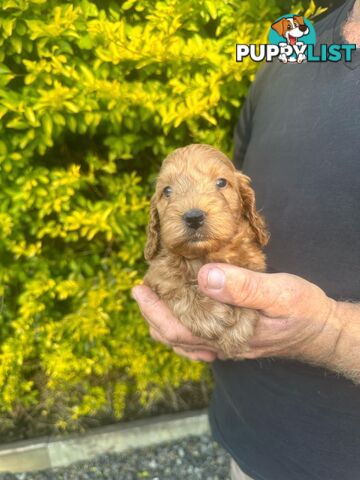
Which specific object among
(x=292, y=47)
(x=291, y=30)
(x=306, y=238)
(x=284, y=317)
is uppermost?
(x=291, y=30)

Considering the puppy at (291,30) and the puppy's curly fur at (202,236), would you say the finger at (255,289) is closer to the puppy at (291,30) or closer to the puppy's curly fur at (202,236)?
the puppy's curly fur at (202,236)

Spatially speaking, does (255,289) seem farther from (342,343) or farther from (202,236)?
(342,343)

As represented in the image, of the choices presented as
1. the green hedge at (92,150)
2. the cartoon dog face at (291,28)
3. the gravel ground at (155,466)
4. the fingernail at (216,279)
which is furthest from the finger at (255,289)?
the gravel ground at (155,466)

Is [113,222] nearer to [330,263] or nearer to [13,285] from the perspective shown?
[13,285]

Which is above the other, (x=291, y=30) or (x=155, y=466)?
(x=291, y=30)

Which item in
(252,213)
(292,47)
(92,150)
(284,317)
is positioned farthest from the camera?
(92,150)

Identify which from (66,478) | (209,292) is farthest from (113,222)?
(66,478)

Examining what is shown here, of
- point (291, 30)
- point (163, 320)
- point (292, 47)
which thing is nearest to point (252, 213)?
point (163, 320)
